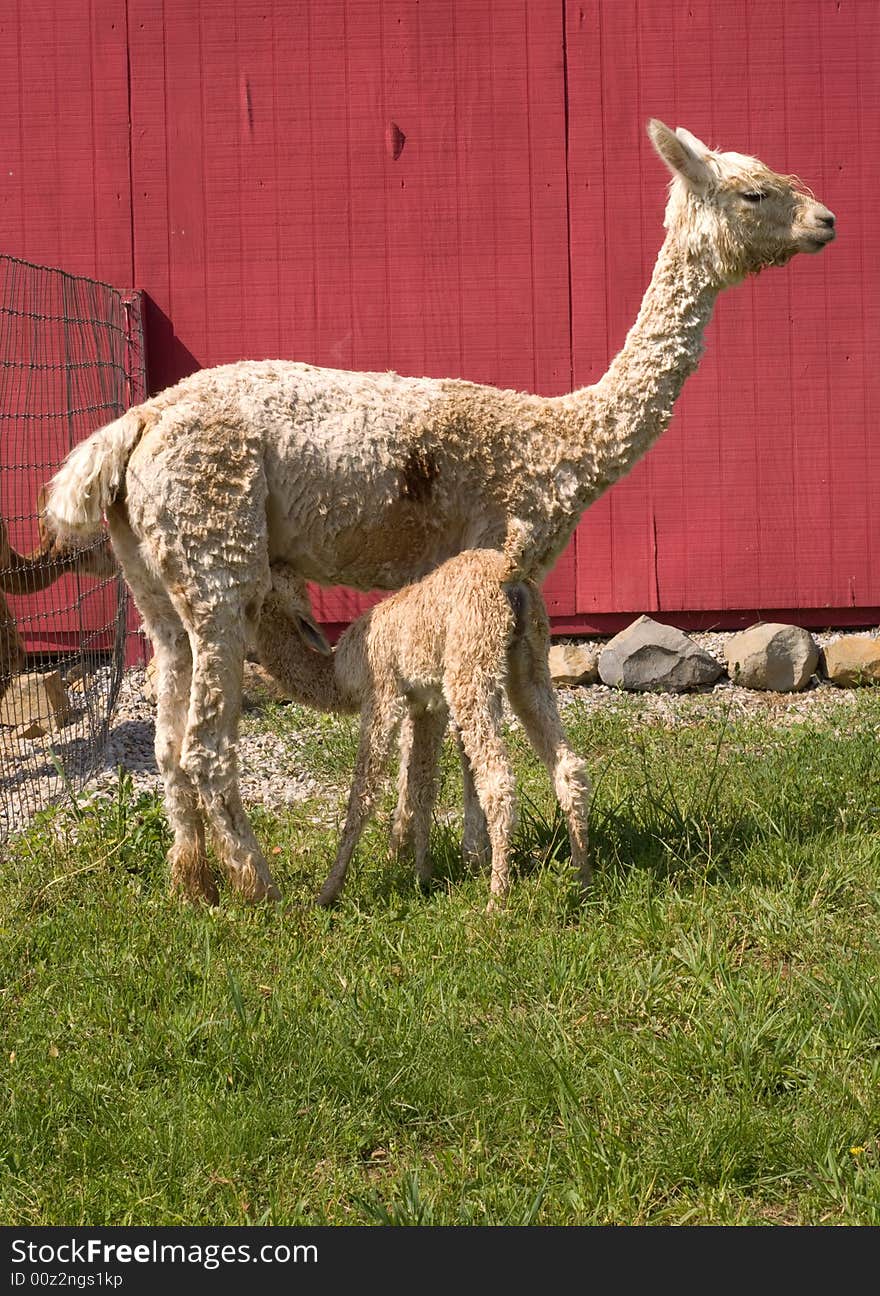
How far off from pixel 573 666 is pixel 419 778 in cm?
358

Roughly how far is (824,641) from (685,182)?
4433mm

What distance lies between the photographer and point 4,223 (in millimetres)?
9031

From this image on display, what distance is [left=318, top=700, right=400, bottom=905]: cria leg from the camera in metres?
4.93

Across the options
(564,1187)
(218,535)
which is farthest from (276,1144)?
(218,535)

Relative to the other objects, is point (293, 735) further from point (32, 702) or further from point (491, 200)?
point (491, 200)

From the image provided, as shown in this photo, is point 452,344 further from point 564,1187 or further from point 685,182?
point 564,1187

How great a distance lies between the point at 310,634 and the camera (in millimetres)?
5211

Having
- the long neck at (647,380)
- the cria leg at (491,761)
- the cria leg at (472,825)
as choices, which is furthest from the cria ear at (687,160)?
the cria leg at (472,825)

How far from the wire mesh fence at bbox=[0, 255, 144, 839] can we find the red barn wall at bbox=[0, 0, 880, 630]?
0.29m

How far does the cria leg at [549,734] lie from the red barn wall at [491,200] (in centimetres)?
397

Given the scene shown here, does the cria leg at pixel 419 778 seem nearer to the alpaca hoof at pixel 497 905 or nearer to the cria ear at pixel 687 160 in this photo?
the alpaca hoof at pixel 497 905

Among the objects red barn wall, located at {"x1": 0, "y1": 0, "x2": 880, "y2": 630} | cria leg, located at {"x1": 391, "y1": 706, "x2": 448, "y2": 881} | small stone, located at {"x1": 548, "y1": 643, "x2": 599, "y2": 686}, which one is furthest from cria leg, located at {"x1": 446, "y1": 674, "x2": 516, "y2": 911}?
red barn wall, located at {"x1": 0, "y1": 0, "x2": 880, "y2": 630}

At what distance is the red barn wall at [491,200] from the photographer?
8938mm

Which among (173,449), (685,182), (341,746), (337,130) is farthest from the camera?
(337,130)
